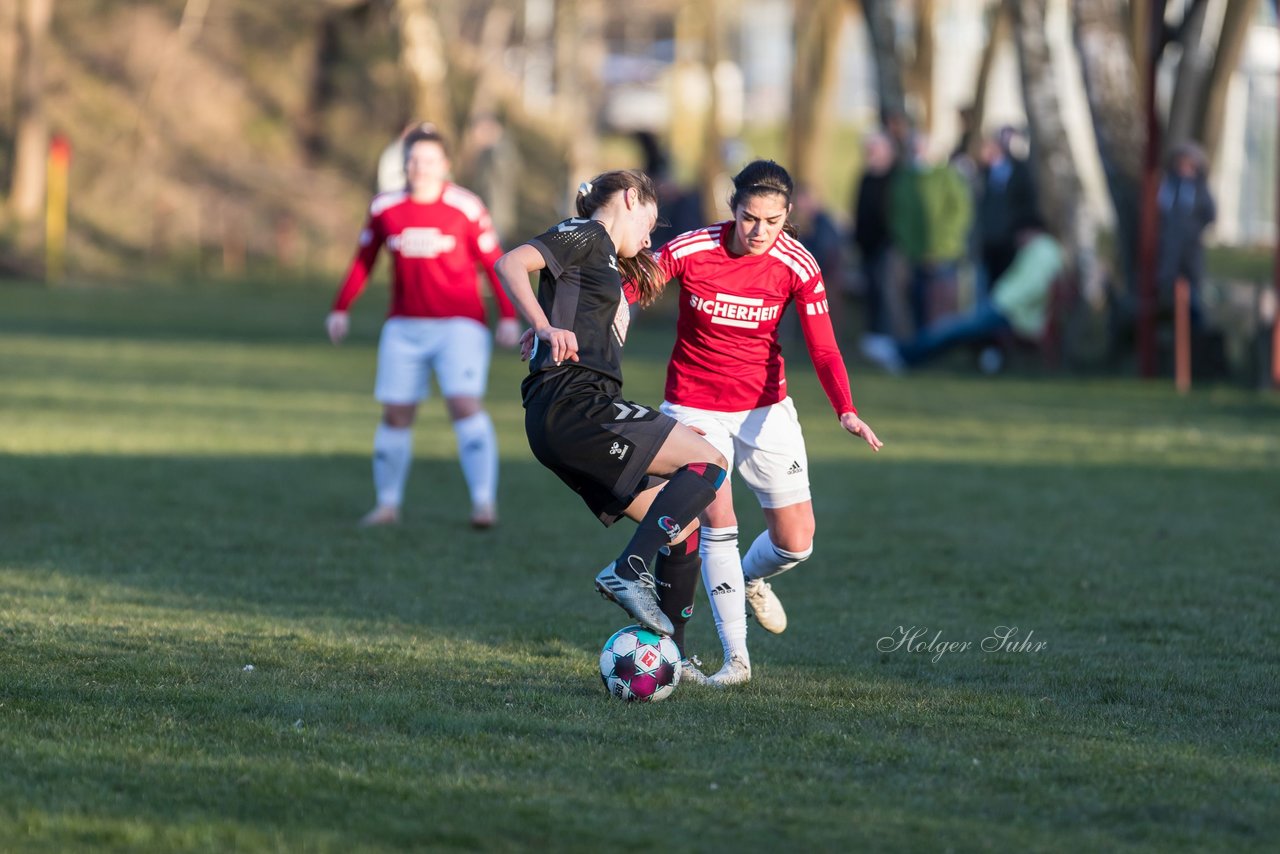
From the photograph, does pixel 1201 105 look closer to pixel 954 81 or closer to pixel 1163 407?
pixel 1163 407

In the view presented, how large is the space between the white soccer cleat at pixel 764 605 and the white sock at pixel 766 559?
40 mm

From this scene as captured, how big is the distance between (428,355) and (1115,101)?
12.1 metres

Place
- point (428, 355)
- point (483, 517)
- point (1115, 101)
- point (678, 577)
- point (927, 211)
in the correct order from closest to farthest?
point (678, 577)
point (428, 355)
point (483, 517)
point (1115, 101)
point (927, 211)

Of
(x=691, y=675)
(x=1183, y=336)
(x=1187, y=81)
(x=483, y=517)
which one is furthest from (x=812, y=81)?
(x=691, y=675)

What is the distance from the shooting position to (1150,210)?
19719mm

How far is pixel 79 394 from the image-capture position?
1719cm

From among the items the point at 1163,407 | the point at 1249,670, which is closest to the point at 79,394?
the point at 1163,407

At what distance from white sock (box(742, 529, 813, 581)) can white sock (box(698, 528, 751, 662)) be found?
0.35 metres

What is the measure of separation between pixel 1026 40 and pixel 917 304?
3.30m

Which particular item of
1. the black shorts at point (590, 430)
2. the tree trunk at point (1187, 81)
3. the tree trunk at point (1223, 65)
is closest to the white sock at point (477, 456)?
the black shorts at point (590, 430)

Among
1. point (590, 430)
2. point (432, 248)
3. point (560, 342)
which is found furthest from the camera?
point (432, 248)

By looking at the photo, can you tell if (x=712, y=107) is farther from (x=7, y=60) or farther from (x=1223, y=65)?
(x=1223, y=65)

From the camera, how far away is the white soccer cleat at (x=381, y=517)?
1076 cm

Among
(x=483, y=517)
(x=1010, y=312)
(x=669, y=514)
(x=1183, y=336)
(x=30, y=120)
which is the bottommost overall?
(x=483, y=517)
